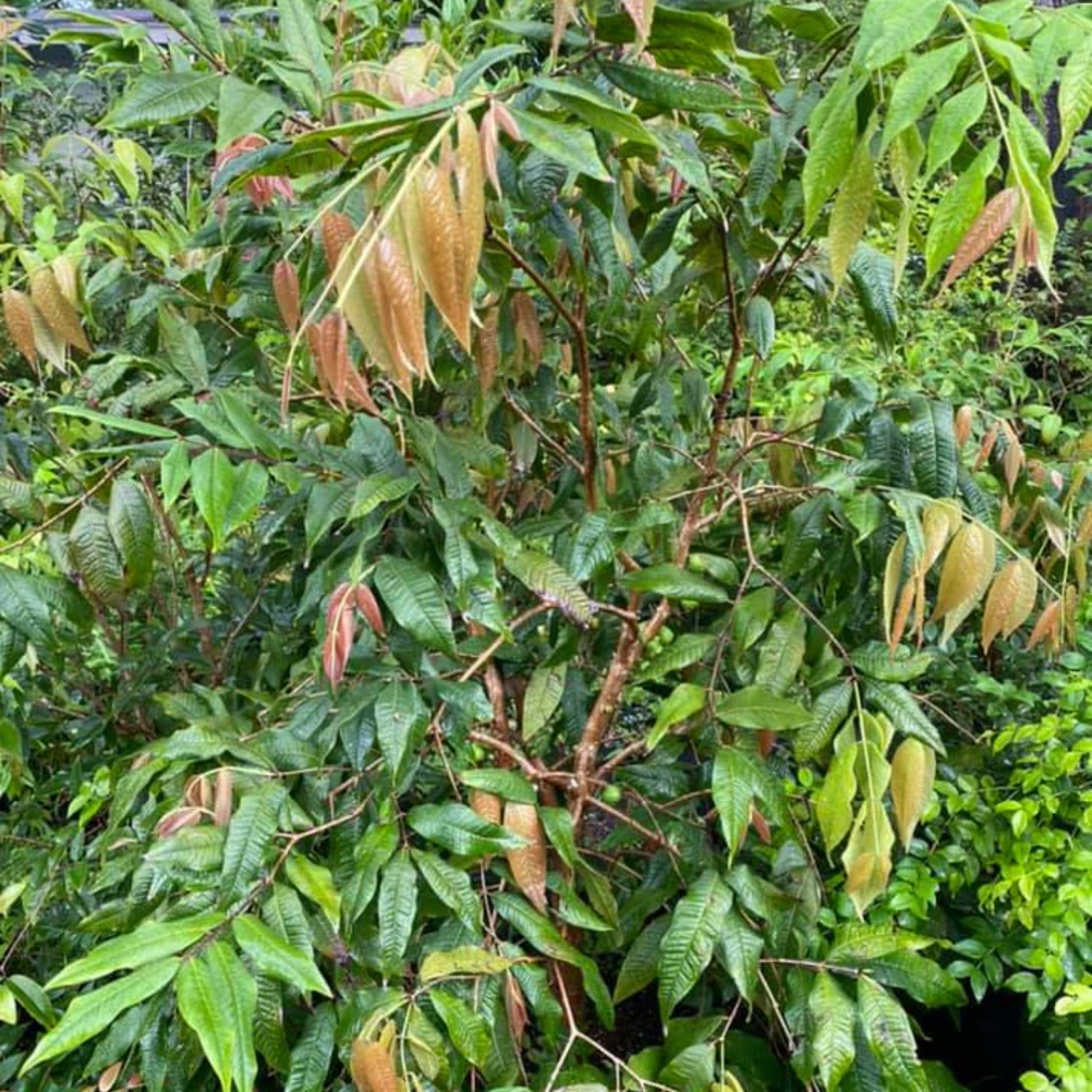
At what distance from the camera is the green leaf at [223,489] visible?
764 mm

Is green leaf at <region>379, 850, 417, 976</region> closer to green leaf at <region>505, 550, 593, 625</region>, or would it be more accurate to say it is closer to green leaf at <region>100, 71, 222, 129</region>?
green leaf at <region>505, 550, 593, 625</region>

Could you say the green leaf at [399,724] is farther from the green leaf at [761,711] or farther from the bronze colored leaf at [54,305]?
the bronze colored leaf at [54,305]

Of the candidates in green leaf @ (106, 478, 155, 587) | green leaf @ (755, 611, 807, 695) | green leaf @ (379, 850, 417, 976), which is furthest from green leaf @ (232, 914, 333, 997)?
green leaf @ (755, 611, 807, 695)

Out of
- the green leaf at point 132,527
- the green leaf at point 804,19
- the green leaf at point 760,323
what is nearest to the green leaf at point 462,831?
the green leaf at point 132,527

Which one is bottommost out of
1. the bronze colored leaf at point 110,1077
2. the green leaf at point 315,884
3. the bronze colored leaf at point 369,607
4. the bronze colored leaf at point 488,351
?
the bronze colored leaf at point 110,1077

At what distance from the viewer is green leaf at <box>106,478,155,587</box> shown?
33.4 inches

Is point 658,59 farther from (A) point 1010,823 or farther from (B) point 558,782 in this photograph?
(A) point 1010,823

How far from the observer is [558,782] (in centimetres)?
108

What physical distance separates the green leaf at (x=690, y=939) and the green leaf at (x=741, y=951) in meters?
0.01

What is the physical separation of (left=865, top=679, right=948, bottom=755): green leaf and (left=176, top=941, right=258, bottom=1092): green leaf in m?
0.54

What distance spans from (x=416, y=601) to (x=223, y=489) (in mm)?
172

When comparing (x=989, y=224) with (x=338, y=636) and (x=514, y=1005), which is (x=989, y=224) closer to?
(x=338, y=636)

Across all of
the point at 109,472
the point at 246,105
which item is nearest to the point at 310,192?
the point at 246,105

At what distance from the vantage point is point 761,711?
0.84 meters
